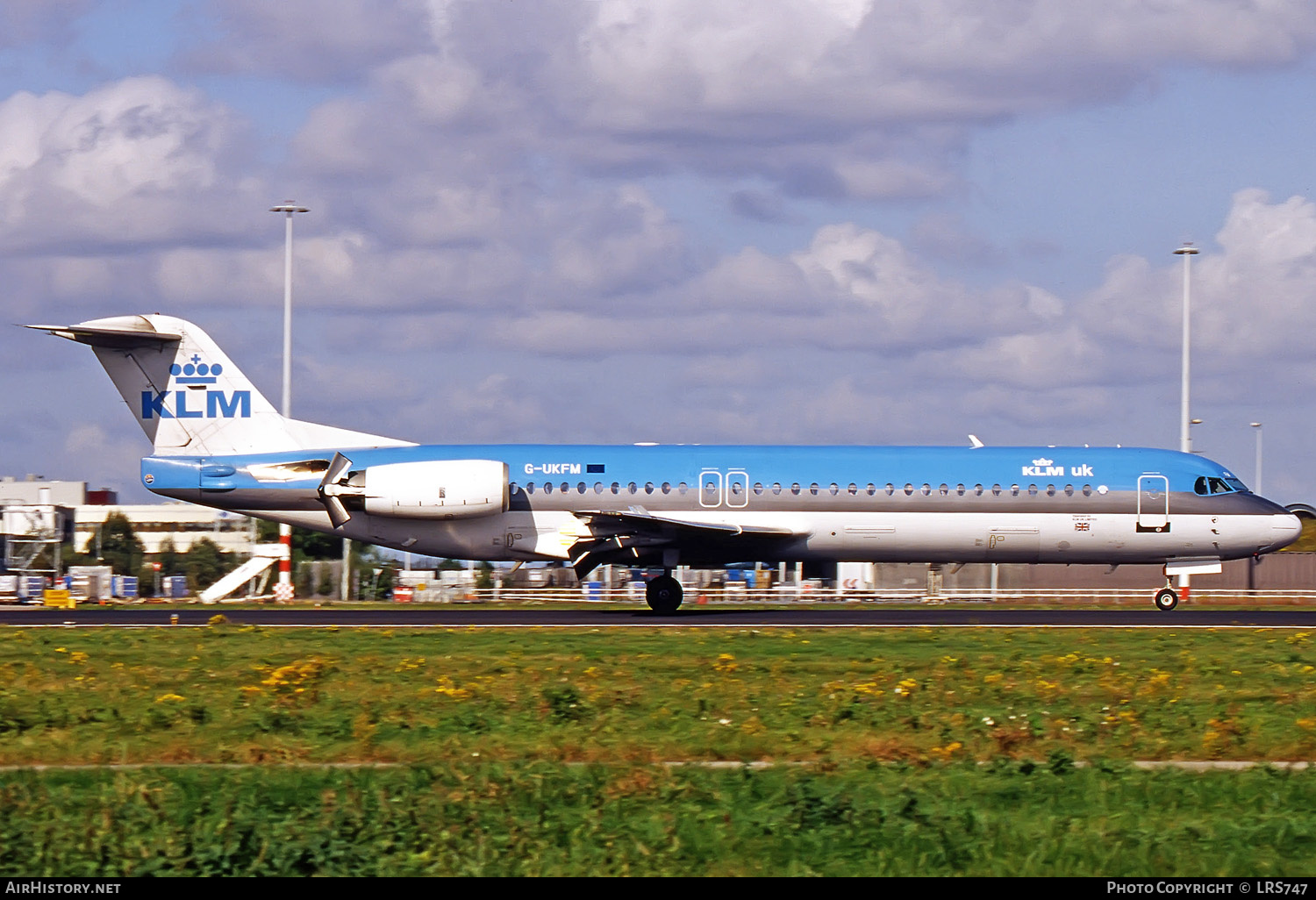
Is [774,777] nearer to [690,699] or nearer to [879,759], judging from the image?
[879,759]

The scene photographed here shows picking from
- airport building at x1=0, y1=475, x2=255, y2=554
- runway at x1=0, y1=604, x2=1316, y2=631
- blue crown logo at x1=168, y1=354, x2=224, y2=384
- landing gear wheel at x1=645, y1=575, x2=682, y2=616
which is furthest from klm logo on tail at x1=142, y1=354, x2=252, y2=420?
airport building at x1=0, y1=475, x2=255, y2=554

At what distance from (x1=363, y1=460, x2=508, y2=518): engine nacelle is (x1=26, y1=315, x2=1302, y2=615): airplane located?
5 cm

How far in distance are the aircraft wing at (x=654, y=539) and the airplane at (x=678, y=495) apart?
0.17 ft

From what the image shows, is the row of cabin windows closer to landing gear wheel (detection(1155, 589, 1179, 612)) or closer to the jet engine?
the jet engine

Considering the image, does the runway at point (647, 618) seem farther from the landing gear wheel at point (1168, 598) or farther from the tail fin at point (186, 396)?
the tail fin at point (186, 396)

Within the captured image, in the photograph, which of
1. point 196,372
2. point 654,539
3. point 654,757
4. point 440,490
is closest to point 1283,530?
point 654,539

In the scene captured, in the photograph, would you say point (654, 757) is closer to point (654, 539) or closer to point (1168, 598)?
point (654, 539)

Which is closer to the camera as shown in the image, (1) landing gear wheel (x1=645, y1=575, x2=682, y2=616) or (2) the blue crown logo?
(1) landing gear wheel (x1=645, y1=575, x2=682, y2=616)

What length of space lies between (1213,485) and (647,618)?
14025 mm

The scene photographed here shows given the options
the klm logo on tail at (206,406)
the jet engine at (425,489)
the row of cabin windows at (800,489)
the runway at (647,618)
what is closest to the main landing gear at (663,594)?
the runway at (647,618)

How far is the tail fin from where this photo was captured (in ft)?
112

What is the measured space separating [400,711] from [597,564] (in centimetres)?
1770

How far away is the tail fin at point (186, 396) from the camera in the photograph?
3409cm
